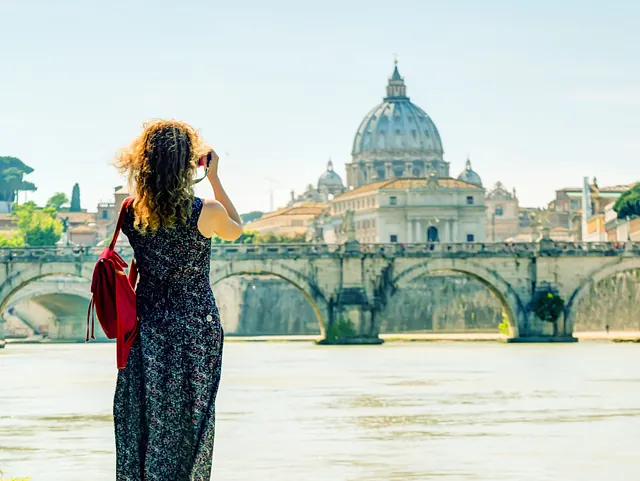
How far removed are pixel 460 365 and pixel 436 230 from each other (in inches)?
2709

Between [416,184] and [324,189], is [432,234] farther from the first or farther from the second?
[324,189]

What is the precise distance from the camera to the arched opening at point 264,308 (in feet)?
281

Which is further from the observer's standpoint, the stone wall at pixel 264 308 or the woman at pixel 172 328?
the stone wall at pixel 264 308

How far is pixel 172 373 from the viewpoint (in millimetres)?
6492

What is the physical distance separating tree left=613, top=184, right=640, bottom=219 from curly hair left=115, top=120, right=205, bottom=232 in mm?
79473

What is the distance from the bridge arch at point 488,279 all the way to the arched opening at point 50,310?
56.2 feet

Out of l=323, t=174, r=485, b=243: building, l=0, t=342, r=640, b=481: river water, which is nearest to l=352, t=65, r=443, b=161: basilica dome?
l=323, t=174, r=485, b=243: building

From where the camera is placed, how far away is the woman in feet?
21.3

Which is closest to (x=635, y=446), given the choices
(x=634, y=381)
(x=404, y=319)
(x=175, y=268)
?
(x=175, y=268)

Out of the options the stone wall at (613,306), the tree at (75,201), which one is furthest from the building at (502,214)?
the stone wall at (613,306)

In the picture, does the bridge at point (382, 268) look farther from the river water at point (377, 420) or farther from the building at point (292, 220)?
the building at point (292, 220)

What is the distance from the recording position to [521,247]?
63.4 meters

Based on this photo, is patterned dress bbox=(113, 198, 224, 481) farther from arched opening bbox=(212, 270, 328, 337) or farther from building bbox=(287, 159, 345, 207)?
building bbox=(287, 159, 345, 207)

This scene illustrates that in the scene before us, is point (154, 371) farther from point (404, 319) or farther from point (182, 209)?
point (404, 319)
